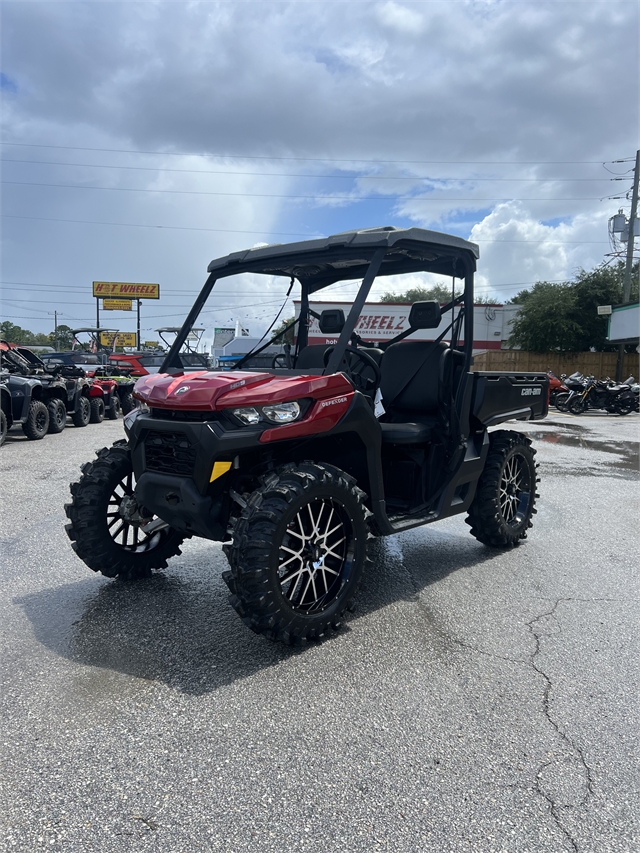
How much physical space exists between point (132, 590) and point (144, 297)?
6251 cm

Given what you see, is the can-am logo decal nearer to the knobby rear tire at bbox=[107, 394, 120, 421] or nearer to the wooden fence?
the knobby rear tire at bbox=[107, 394, 120, 421]

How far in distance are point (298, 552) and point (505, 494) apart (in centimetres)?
256

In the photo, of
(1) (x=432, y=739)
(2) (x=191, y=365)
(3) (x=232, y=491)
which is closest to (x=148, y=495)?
(3) (x=232, y=491)

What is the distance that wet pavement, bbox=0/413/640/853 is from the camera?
2.17 m

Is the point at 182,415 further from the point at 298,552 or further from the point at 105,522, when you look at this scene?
the point at 105,522

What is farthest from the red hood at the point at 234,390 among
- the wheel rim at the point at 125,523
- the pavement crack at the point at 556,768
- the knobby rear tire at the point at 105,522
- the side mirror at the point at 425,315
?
the pavement crack at the point at 556,768

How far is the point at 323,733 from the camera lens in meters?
2.70

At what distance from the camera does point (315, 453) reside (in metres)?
3.95

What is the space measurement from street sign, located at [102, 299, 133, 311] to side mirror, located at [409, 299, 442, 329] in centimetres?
6042

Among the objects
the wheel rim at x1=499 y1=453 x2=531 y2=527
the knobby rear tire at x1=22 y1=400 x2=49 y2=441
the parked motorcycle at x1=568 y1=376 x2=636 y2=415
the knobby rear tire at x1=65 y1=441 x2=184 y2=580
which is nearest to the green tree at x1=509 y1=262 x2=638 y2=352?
the parked motorcycle at x1=568 y1=376 x2=636 y2=415

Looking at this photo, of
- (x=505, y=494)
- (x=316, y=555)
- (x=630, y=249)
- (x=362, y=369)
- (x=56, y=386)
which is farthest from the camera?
(x=630, y=249)

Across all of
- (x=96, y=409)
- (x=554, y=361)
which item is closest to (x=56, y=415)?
(x=96, y=409)

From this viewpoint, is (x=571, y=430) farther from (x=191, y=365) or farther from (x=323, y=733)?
(x=323, y=733)

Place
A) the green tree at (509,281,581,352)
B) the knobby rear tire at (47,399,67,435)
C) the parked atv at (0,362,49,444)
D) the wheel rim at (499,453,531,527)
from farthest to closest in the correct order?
the green tree at (509,281,581,352) < the knobby rear tire at (47,399,67,435) < the parked atv at (0,362,49,444) < the wheel rim at (499,453,531,527)
